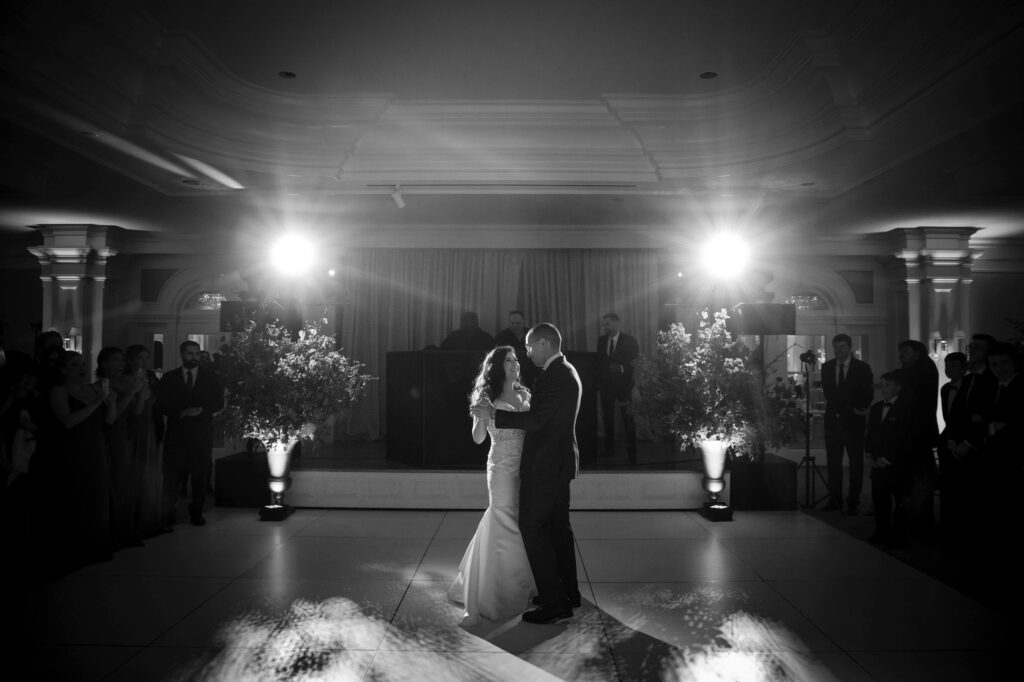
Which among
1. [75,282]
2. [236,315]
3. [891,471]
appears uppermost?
[75,282]

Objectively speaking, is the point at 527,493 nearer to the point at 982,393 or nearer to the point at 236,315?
the point at 982,393

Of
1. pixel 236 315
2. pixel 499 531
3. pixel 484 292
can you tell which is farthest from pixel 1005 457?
pixel 484 292

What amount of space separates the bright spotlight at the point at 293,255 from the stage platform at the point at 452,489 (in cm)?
494

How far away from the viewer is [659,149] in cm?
772

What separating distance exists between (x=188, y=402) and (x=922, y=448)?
21.7 feet

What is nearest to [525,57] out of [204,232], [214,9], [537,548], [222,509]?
[214,9]

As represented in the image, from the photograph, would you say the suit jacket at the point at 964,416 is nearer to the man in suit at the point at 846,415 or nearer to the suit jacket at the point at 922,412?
the suit jacket at the point at 922,412

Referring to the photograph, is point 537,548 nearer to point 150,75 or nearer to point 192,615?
point 192,615

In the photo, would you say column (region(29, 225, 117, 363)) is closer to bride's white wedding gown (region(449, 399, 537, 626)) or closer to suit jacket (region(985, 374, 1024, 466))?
bride's white wedding gown (region(449, 399, 537, 626))

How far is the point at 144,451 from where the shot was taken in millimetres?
6332

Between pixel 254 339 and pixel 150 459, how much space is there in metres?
1.56

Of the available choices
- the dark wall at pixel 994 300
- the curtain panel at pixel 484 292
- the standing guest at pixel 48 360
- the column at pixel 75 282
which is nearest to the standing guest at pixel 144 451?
the standing guest at pixel 48 360

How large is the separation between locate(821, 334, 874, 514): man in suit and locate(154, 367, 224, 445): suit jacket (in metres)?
6.23

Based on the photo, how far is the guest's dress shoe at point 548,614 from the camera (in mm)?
4316
